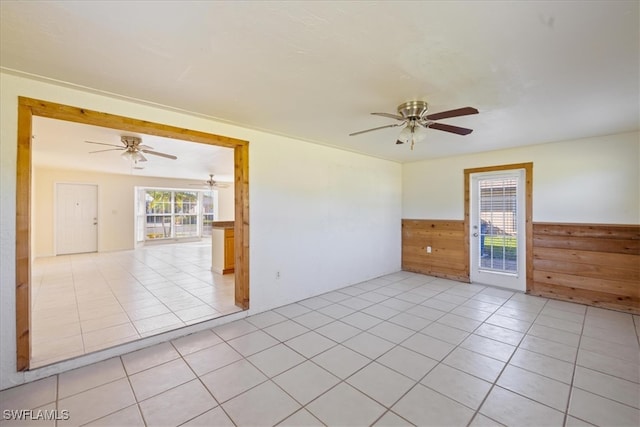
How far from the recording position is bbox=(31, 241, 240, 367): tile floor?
263 cm

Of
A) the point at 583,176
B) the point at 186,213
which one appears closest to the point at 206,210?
the point at 186,213

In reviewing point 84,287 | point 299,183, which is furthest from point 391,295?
point 84,287

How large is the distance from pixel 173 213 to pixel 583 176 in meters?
11.3

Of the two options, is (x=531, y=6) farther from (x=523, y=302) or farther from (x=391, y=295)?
(x=523, y=302)

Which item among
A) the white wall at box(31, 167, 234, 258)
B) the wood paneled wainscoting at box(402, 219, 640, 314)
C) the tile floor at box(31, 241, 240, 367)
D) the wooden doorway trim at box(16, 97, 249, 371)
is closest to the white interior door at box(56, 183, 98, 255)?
the white wall at box(31, 167, 234, 258)

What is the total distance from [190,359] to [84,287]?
10.8 feet

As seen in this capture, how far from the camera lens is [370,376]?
7.07 ft

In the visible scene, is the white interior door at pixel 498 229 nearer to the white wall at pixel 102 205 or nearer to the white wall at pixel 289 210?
the white wall at pixel 289 210

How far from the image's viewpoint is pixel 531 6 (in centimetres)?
137

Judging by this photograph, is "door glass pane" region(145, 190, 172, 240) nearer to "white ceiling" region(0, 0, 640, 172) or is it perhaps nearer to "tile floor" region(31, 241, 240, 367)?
"tile floor" region(31, 241, 240, 367)

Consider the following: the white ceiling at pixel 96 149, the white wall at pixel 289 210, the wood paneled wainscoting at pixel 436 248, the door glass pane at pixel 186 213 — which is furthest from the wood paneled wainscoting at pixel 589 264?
the door glass pane at pixel 186 213

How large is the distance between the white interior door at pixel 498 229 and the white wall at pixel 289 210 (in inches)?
57.8

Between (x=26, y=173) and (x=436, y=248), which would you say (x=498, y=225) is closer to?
(x=436, y=248)

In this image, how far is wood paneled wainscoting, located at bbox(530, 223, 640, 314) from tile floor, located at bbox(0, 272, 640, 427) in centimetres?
36
